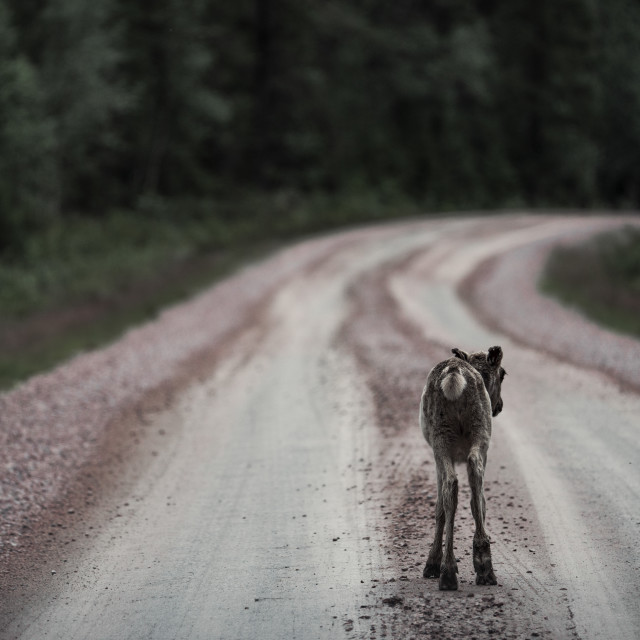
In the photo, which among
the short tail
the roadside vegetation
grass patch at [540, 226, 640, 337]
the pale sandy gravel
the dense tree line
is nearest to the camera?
the short tail

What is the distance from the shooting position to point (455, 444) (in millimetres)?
6652

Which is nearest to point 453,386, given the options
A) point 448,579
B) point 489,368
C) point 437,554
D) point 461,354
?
point 461,354

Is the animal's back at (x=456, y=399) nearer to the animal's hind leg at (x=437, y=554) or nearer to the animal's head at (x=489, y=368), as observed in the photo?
the animal's head at (x=489, y=368)

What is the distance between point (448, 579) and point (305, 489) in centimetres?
312

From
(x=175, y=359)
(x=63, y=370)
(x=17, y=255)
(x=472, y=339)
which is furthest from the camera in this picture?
(x=17, y=255)

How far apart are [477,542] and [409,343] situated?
10.6 m

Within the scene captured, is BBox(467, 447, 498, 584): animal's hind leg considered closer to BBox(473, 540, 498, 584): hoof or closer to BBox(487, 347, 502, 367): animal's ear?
BBox(473, 540, 498, 584): hoof

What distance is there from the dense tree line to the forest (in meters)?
0.11

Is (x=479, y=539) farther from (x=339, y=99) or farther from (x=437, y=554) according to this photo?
(x=339, y=99)

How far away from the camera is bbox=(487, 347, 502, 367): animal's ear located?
6.93 metres

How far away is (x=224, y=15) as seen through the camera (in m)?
48.2

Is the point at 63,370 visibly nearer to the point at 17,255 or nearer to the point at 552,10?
the point at 17,255

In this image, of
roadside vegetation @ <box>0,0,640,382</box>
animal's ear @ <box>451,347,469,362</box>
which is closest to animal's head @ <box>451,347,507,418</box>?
animal's ear @ <box>451,347,469,362</box>

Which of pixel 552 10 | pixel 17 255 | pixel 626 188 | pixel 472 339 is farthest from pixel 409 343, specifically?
pixel 552 10
